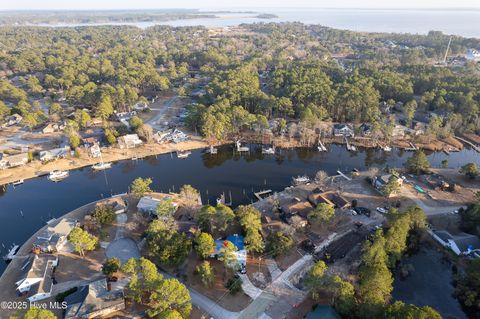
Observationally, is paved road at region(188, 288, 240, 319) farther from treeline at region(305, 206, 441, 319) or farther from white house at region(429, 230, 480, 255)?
white house at region(429, 230, 480, 255)

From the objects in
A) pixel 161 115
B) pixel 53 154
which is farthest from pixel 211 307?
pixel 161 115

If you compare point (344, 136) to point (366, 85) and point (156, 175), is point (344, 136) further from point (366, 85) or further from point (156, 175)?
point (156, 175)

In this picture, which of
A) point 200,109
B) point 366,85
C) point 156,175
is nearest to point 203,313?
point 156,175

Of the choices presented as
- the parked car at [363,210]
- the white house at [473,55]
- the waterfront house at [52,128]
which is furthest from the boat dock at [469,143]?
the white house at [473,55]

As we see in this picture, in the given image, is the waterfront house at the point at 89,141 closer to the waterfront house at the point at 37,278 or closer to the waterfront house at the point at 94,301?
the waterfront house at the point at 37,278

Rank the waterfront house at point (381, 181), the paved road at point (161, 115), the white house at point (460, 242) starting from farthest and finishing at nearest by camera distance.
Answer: the paved road at point (161, 115), the waterfront house at point (381, 181), the white house at point (460, 242)

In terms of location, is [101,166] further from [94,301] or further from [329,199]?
[329,199]
